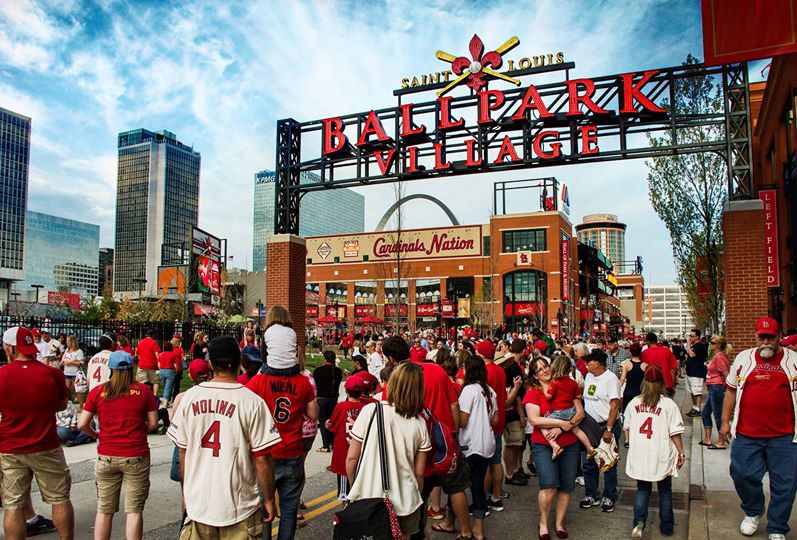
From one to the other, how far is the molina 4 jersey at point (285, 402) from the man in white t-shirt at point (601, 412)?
12.8ft

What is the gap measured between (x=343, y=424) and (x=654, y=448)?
3.18 metres

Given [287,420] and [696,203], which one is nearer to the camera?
[287,420]

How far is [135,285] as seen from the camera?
18388 centimetres

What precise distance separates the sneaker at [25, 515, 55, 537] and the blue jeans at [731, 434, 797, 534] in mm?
7130

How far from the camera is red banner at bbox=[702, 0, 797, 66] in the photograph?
12.1 m

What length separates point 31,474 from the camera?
18.4 feet

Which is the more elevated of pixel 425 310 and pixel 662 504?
pixel 425 310

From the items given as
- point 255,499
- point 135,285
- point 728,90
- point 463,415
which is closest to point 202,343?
point 463,415

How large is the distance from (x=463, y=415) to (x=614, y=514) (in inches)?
96.7

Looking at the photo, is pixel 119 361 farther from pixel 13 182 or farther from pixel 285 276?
pixel 13 182

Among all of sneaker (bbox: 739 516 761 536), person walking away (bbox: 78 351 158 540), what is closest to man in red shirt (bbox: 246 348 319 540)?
person walking away (bbox: 78 351 158 540)

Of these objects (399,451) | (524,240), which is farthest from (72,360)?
(524,240)

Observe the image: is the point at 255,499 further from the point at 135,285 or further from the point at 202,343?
the point at 135,285

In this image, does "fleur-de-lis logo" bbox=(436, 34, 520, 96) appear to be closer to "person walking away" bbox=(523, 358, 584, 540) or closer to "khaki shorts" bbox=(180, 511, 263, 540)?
"person walking away" bbox=(523, 358, 584, 540)
